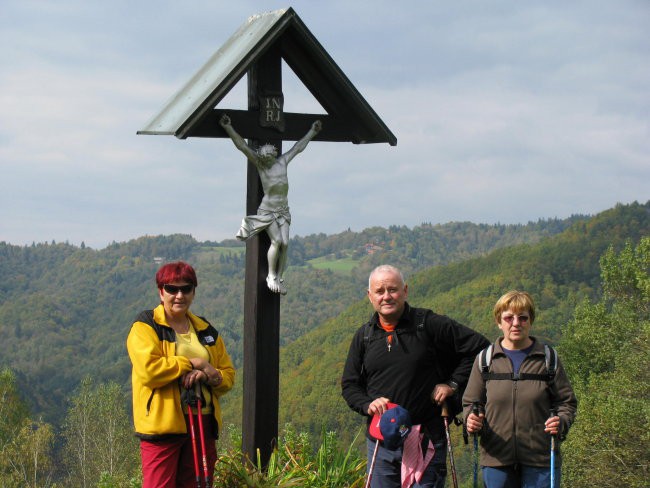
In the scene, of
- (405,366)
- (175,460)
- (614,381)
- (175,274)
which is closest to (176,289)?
(175,274)

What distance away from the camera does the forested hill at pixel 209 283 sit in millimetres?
73625

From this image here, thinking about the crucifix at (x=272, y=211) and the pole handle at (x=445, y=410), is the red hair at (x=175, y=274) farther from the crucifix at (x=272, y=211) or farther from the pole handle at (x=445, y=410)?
the pole handle at (x=445, y=410)

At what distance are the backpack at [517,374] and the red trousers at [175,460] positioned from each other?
1.34 m

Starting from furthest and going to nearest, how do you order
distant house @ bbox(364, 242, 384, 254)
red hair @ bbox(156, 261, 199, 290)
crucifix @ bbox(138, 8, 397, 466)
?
distant house @ bbox(364, 242, 384, 254), crucifix @ bbox(138, 8, 397, 466), red hair @ bbox(156, 261, 199, 290)

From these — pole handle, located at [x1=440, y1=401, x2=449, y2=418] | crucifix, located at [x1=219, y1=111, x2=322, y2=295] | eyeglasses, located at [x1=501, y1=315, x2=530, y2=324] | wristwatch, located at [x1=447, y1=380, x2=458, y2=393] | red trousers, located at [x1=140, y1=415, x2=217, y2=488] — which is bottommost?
red trousers, located at [x1=140, y1=415, x2=217, y2=488]

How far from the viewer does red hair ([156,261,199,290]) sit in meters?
4.21

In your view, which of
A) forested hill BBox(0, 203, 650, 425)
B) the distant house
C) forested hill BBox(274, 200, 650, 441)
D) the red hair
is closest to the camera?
the red hair

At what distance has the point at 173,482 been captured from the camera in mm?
4266

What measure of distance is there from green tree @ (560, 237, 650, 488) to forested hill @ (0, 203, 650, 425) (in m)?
19.5

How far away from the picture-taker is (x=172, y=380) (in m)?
4.16

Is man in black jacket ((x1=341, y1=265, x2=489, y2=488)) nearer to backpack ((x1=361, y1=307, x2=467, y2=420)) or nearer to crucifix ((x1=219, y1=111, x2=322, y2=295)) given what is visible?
backpack ((x1=361, y1=307, x2=467, y2=420))

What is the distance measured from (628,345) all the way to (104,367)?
65472 millimetres

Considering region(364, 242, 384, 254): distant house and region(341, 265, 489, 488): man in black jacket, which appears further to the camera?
region(364, 242, 384, 254): distant house

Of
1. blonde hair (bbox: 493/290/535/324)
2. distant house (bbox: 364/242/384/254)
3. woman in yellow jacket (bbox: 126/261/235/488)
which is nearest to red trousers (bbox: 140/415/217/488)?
woman in yellow jacket (bbox: 126/261/235/488)
